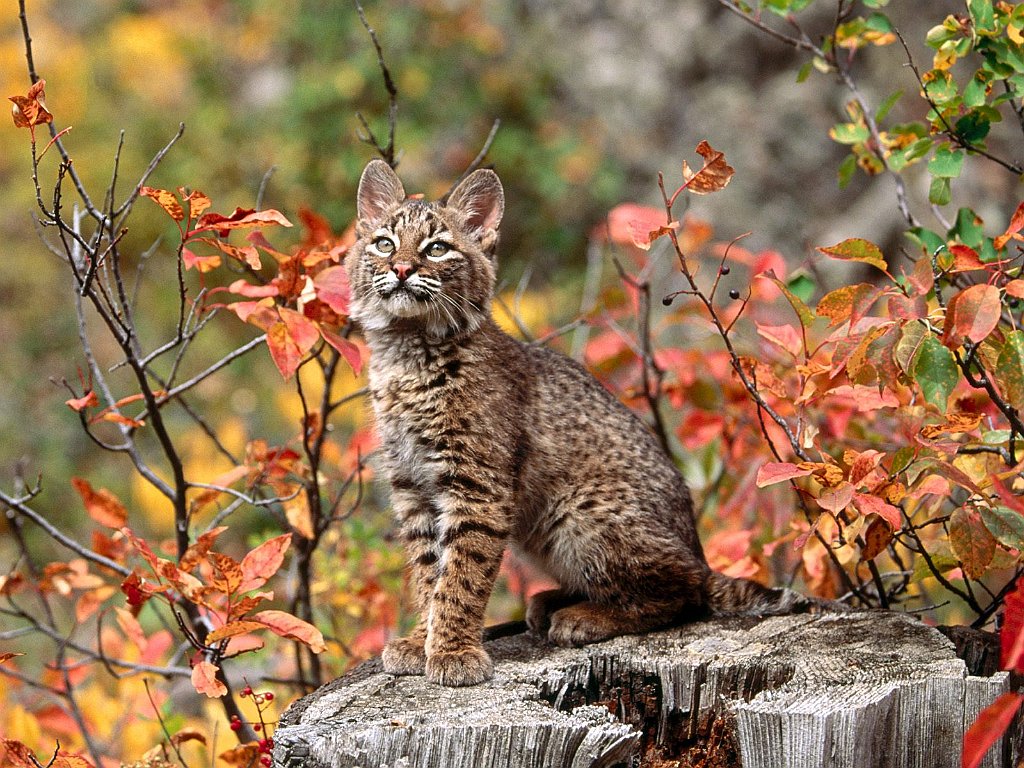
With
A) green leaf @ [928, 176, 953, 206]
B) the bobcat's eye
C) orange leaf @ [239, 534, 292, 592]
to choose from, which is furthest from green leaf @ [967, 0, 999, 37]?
orange leaf @ [239, 534, 292, 592]

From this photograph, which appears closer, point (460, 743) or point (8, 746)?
point (460, 743)

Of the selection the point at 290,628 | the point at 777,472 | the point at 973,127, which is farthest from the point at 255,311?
the point at 973,127

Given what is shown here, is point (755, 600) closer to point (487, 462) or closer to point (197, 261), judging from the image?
point (487, 462)

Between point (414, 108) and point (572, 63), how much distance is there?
2.05 m

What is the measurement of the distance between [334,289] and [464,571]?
1.01 m

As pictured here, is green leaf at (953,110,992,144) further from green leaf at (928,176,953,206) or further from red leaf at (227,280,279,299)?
red leaf at (227,280,279,299)

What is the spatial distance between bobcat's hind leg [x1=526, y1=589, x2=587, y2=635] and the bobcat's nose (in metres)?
1.28

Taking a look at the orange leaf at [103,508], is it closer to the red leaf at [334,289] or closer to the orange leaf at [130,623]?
the orange leaf at [130,623]

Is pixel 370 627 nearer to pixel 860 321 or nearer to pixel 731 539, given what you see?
pixel 731 539

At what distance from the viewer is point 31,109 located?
2959 millimetres

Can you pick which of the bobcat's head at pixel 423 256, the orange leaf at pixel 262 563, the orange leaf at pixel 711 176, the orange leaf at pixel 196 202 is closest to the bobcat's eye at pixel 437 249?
the bobcat's head at pixel 423 256

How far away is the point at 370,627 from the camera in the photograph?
4.92 m

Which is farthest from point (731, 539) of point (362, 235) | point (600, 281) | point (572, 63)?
point (572, 63)

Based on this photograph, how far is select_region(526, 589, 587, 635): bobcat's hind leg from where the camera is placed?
403 cm
